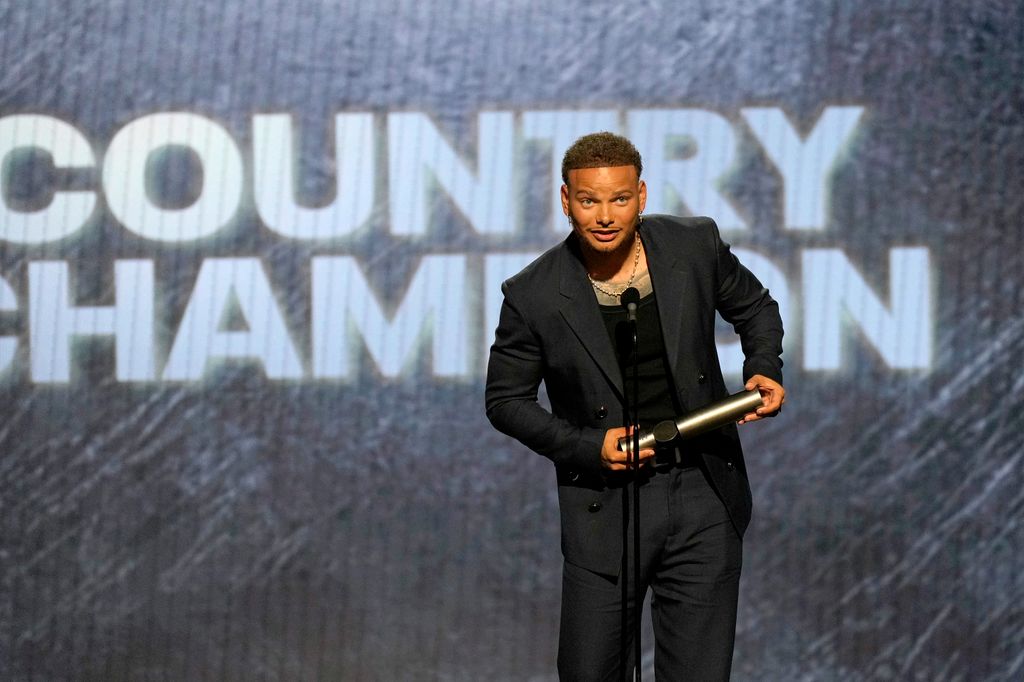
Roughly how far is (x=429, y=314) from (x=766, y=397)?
1839 millimetres

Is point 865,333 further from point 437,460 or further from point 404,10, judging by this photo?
point 404,10

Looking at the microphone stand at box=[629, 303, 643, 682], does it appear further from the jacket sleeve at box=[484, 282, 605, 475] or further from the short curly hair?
the short curly hair

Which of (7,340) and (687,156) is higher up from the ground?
(687,156)

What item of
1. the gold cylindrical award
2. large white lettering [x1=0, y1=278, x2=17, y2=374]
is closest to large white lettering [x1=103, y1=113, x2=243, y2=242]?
large white lettering [x1=0, y1=278, x2=17, y2=374]

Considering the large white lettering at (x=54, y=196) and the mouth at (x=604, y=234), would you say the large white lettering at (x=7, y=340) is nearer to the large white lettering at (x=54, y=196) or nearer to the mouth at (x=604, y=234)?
the large white lettering at (x=54, y=196)

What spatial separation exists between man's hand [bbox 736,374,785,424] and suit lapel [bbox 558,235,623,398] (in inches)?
9.0

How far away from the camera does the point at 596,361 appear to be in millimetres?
2264

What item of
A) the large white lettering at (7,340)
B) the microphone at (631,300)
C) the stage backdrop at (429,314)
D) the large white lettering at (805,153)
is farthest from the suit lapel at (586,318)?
the large white lettering at (7,340)

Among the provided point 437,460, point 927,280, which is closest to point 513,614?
point 437,460

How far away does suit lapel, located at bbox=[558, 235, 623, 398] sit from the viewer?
2.26 metres

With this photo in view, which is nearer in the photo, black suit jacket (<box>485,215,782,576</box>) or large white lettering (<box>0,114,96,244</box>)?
black suit jacket (<box>485,215,782,576</box>)

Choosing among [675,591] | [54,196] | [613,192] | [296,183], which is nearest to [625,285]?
[613,192]

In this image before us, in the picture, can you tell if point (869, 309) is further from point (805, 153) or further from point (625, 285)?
point (625, 285)

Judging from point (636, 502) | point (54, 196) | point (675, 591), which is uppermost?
point (54, 196)
